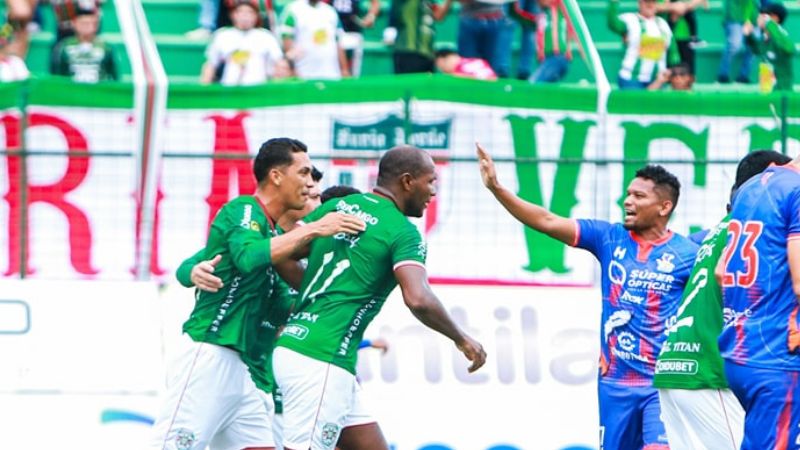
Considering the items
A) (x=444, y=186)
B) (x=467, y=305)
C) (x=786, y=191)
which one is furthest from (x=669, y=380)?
(x=444, y=186)

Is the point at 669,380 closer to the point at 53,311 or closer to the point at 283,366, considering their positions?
the point at 283,366

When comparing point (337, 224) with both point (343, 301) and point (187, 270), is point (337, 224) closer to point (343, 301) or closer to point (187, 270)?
point (343, 301)

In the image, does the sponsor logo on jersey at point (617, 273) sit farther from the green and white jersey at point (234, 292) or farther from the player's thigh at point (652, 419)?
the green and white jersey at point (234, 292)

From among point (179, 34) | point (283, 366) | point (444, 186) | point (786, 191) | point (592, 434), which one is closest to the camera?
point (786, 191)

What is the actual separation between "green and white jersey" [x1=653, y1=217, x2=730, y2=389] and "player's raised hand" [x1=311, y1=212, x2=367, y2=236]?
1.79 meters

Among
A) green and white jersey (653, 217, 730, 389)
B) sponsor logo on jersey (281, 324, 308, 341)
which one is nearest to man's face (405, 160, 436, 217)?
sponsor logo on jersey (281, 324, 308, 341)

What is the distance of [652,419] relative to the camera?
372 inches

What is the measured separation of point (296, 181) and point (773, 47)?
9.56 meters

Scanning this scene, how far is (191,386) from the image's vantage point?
9023mm

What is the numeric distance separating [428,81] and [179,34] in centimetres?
500

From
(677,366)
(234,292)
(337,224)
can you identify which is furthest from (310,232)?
(677,366)

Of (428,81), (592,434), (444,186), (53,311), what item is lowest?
(592,434)

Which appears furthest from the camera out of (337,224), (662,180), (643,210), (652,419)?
(662,180)

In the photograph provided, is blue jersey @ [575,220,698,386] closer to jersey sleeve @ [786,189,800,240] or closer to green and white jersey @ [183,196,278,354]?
Answer: jersey sleeve @ [786,189,800,240]
